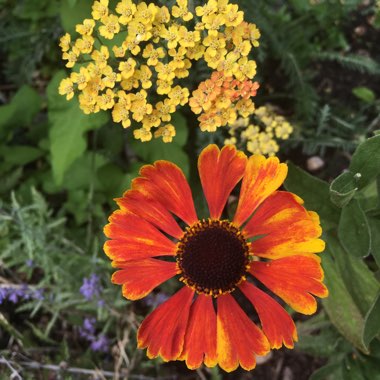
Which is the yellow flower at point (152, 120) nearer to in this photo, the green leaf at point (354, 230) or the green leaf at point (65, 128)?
the green leaf at point (65, 128)

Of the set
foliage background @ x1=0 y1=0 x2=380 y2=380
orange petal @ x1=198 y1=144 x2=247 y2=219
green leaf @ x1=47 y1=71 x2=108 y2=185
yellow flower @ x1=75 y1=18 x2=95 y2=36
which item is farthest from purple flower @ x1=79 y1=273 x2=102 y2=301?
yellow flower @ x1=75 y1=18 x2=95 y2=36

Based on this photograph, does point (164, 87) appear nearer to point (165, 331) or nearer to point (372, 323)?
point (165, 331)

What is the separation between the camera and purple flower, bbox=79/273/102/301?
186cm

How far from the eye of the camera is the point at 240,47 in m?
1.49

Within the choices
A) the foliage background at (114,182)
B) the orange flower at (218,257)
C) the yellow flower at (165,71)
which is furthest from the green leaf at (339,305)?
the yellow flower at (165,71)

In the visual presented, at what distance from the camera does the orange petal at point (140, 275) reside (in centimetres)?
142

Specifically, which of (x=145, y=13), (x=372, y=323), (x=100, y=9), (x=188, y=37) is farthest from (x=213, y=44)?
(x=372, y=323)

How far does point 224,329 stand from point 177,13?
76cm

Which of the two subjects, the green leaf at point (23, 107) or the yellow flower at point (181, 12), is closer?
the yellow flower at point (181, 12)

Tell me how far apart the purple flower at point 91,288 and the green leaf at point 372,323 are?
2.73 feet

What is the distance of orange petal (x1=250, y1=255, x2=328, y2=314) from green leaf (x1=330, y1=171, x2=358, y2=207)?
159 mm

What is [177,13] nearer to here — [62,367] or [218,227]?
[218,227]

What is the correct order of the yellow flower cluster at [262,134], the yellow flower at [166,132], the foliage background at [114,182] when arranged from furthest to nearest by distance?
the yellow flower cluster at [262,134]
the foliage background at [114,182]
the yellow flower at [166,132]

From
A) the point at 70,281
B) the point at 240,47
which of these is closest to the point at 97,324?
the point at 70,281
